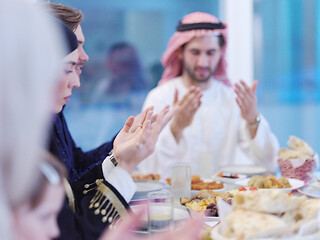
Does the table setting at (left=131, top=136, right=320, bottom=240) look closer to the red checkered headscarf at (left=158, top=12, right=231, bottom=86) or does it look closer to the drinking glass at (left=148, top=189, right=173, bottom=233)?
the drinking glass at (left=148, top=189, right=173, bottom=233)

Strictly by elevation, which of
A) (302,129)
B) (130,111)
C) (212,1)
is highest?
(212,1)

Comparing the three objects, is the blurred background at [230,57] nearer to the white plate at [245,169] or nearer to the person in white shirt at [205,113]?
the person in white shirt at [205,113]

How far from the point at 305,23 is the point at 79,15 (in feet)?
10.3

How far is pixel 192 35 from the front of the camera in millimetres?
3367

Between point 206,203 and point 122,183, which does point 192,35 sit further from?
point 122,183

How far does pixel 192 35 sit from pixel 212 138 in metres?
0.88

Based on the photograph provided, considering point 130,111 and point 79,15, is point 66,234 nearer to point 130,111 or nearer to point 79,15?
point 79,15

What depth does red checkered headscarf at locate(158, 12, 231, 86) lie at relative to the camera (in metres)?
3.36

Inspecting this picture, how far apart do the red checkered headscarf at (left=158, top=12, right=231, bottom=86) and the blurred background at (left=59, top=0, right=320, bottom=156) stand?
25.8 inches

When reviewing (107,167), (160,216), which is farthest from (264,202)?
(107,167)

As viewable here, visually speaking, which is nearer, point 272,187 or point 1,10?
point 1,10

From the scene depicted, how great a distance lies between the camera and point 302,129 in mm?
4480

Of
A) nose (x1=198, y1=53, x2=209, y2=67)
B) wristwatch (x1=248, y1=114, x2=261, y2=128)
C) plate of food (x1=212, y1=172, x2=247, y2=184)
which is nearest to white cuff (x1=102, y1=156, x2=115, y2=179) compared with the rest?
plate of food (x1=212, y1=172, x2=247, y2=184)

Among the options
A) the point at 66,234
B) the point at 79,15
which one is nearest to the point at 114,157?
the point at 66,234
